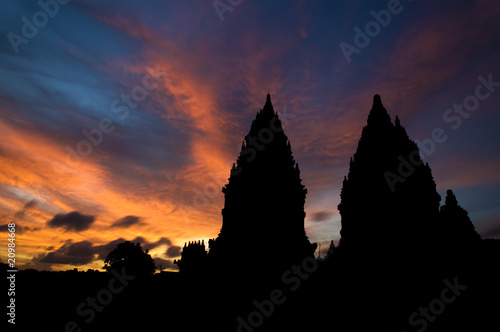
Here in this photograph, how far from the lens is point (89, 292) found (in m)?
14.1

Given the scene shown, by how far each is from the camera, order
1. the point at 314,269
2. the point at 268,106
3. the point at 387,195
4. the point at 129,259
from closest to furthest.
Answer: the point at 314,269, the point at 387,195, the point at 268,106, the point at 129,259

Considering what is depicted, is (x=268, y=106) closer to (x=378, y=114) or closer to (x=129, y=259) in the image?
(x=378, y=114)

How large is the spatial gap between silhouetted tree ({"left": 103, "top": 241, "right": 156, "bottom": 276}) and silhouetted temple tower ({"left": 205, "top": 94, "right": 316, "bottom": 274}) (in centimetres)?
5813

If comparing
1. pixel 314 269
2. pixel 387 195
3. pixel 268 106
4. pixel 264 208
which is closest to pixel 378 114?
pixel 387 195

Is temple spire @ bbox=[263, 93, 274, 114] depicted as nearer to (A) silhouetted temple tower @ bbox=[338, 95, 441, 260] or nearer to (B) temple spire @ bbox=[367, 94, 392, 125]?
(A) silhouetted temple tower @ bbox=[338, 95, 441, 260]

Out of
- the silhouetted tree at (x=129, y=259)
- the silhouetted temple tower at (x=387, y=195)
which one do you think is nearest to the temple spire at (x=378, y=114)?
the silhouetted temple tower at (x=387, y=195)

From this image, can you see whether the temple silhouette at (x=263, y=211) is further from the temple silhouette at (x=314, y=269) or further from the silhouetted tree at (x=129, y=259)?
the silhouetted tree at (x=129, y=259)

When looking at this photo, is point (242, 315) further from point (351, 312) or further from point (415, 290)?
point (415, 290)

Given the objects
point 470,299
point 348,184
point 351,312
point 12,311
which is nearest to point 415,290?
point 470,299

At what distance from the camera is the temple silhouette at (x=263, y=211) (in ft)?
58.9

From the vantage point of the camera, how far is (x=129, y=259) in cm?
6888

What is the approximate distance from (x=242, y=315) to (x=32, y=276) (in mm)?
11673

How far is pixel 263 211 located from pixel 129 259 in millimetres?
63536

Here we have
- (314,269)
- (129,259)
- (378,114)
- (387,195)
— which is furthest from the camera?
(129,259)
